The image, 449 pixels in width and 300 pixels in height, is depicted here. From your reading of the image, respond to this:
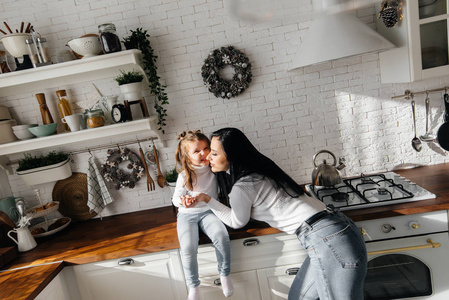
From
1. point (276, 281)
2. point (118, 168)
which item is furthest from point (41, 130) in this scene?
point (276, 281)

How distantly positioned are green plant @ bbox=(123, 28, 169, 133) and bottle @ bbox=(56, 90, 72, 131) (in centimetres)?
57

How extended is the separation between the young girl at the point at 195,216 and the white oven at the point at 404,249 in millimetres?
729

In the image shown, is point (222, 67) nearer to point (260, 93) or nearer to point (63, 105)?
point (260, 93)

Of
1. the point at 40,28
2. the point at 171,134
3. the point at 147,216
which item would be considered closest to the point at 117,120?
the point at 171,134

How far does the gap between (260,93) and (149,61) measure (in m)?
0.81

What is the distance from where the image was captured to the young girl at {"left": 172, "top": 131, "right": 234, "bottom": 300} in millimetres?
1784

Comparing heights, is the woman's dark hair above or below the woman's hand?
above

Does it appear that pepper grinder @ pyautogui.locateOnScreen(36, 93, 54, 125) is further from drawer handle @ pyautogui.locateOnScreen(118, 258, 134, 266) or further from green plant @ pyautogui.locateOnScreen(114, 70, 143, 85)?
drawer handle @ pyautogui.locateOnScreen(118, 258, 134, 266)

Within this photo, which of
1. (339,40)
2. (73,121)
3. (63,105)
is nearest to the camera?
(339,40)

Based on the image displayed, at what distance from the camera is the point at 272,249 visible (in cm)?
189

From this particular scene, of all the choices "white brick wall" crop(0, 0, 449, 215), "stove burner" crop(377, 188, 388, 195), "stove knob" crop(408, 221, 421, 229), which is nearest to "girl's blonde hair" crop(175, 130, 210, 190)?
"white brick wall" crop(0, 0, 449, 215)

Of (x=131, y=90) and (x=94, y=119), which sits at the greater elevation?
(x=131, y=90)

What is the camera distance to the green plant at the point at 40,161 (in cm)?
231

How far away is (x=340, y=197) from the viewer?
197 centimetres
